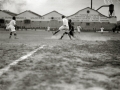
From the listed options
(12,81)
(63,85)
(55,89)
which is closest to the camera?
(55,89)

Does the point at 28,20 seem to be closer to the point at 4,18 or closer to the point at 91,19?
the point at 4,18

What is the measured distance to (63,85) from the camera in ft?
7.09

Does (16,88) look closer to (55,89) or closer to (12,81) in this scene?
(12,81)

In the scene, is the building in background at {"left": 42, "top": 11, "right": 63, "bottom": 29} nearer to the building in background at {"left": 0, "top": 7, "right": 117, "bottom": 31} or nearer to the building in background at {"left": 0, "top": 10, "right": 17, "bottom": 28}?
the building in background at {"left": 0, "top": 7, "right": 117, "bottom": 31}

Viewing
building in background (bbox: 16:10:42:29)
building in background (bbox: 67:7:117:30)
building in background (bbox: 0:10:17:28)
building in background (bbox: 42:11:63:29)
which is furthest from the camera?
building in background (bbox: 16:10:42:29)

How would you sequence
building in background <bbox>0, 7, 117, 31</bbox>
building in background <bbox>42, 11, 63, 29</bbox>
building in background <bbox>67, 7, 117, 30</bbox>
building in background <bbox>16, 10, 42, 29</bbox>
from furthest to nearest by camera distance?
building in background <bbox>16, 10, 42, 29</bbox> → building in background <bbox>42, 11, 63, 29</bbox> → building in background <bbox>0, 7, 117, 31</bbox> → building in background <bbox>67, 7, 117, 30</bbox>

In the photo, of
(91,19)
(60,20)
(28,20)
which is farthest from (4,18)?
(91,19)

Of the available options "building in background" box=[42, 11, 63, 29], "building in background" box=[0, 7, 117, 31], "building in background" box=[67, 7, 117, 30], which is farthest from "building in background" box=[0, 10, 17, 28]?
"building in background" box=[67, 7, 117, 30]

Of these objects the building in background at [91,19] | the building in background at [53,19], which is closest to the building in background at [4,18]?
the building in background at [53,19]

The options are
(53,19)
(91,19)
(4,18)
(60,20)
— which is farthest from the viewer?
(4,18)

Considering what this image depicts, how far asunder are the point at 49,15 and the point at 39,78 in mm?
53193

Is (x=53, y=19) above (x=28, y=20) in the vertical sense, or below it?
above

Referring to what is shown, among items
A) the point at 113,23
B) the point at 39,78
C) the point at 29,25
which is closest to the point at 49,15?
the point at 29,25

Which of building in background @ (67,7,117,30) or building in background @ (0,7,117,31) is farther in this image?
building in background @ (0,7,117,31)
